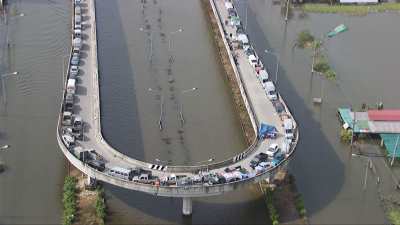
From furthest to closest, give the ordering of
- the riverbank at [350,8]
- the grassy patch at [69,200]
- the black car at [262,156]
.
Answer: the riverbank at [350,8] → the black car at [262,156] → the grassy patch at [69,200]

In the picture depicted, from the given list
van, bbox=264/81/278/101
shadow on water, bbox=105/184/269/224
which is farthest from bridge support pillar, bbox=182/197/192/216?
van, bbox=264/81/278/101

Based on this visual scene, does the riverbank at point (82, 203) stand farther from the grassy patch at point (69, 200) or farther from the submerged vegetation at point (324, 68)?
the submerged vegetation at point (324, 68)

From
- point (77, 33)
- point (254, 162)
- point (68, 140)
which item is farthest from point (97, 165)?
point (77, 33)

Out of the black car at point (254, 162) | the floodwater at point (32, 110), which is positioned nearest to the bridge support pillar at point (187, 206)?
the black car at point (254, 162)

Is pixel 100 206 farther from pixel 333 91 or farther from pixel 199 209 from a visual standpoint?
pixel 333 91

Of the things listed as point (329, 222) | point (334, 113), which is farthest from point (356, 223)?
point (334, 113)

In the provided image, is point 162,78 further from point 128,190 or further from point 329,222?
point 329,222
